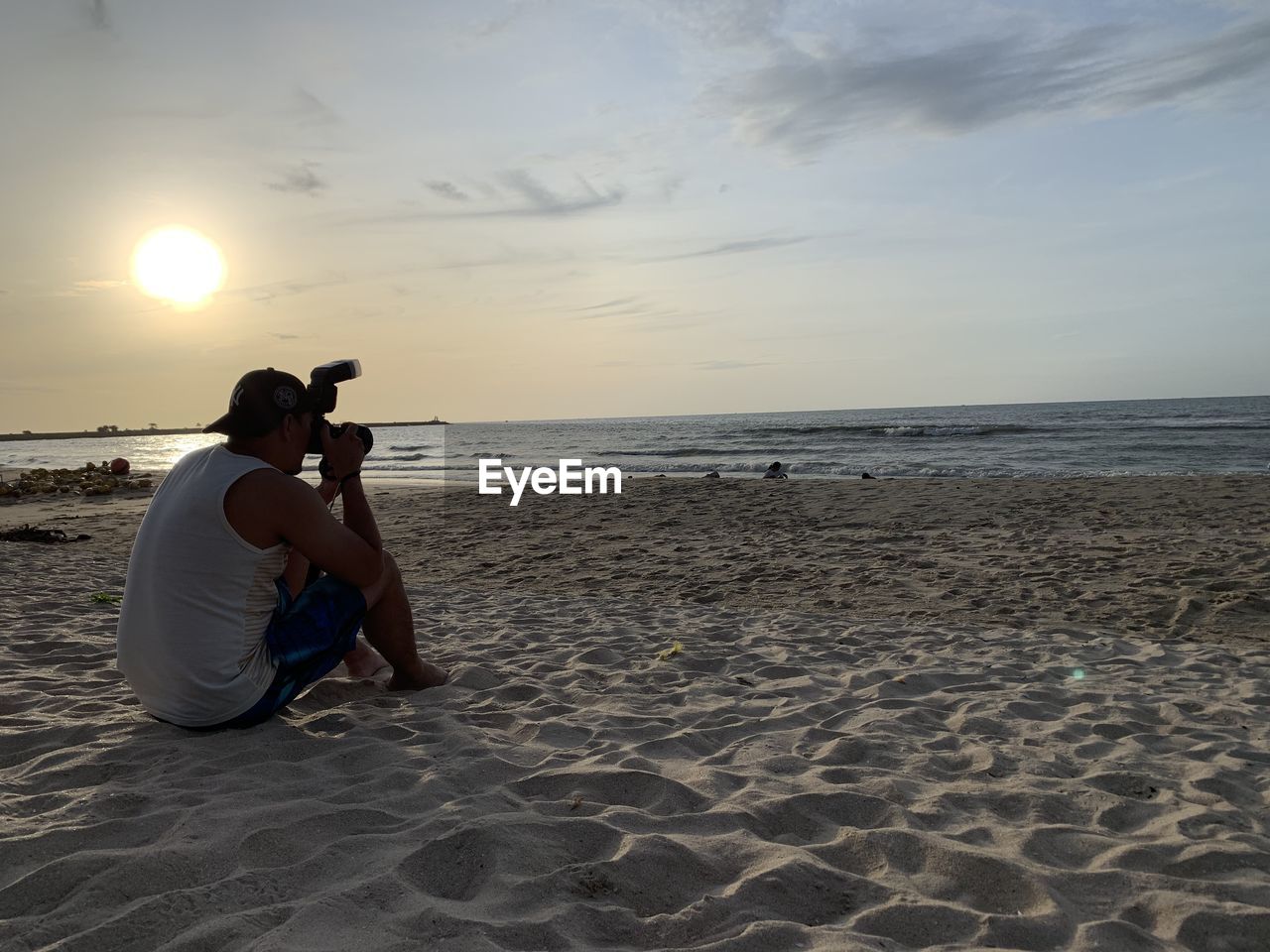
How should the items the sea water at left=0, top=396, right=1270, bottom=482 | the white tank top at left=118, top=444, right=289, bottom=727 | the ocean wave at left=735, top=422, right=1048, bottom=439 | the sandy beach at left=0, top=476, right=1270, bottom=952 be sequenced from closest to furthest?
1. the sandy beach at left=0, top=476, right=1270, bottom=952
2. the white tank top at left=118, top=444, right=289, bottom=727
3. the sea water at left=0, top=396, right=1270, bottom=482
4. the ocean wave at left=735, top=422, right=1048, bottom=439

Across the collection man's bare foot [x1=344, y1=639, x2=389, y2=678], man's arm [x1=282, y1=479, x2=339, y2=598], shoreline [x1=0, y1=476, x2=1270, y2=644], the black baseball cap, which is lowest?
shoreline [x1=0, y1=476, x2=1270, y2=644]

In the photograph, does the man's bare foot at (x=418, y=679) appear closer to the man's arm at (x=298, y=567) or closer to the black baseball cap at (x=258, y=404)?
the man's arm at (x=298, y=567)

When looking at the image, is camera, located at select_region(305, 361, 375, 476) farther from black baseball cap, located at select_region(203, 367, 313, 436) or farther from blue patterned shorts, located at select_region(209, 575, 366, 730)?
blue patterned shorts, located at select_region(209, 575, 366, 730)

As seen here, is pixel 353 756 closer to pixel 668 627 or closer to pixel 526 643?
pixel 526 643

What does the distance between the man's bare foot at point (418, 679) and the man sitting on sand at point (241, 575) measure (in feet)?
1.83

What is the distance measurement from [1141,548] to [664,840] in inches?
261

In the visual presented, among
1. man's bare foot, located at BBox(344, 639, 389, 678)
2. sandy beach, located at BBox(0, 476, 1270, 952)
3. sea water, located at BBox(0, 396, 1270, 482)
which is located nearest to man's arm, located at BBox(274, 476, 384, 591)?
sandy beach, located at BBox(0, 476, 1270, 952)

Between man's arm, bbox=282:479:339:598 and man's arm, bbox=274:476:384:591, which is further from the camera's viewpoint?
man's arm, bbox=282:479:339:598

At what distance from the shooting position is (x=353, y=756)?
267 cm

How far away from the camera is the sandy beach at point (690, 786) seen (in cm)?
180

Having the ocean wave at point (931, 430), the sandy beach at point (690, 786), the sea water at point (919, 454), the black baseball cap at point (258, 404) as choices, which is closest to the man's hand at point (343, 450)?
the black baseball cap at point (258, 404)

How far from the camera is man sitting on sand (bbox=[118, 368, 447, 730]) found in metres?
2.55

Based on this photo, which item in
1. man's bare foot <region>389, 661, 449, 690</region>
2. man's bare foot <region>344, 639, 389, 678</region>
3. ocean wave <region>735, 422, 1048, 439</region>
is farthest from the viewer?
ocean wave <region>735, 422, 1048, 439</region>

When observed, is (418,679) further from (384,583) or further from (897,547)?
(897,547)
